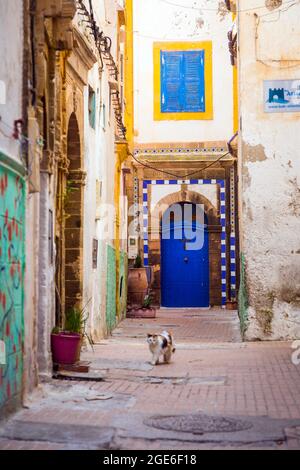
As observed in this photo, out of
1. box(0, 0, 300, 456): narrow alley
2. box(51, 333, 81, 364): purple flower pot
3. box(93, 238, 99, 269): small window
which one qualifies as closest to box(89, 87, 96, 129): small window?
box(0, 0, 300, 456): narrow alley

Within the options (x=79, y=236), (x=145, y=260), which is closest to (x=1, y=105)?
(x=79, y=236)

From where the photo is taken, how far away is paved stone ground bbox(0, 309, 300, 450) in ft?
19.9

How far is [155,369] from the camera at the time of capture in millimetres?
10500

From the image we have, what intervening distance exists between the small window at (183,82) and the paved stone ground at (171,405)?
525 inches

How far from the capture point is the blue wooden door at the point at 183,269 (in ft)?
81.8

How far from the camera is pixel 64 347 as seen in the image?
374 inches

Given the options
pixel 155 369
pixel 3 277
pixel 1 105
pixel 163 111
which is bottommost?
pixel 155 369

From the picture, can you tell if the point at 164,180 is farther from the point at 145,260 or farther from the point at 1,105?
the point at 1,105

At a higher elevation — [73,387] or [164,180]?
[164,180]

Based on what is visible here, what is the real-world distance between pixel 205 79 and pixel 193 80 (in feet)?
1.19

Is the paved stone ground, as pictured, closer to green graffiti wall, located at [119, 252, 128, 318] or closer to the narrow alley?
the narrow alley

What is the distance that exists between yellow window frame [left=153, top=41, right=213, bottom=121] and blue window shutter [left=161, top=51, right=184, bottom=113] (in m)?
0.12

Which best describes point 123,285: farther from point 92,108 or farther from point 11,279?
point 11,279

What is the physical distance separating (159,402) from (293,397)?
1342 mm
